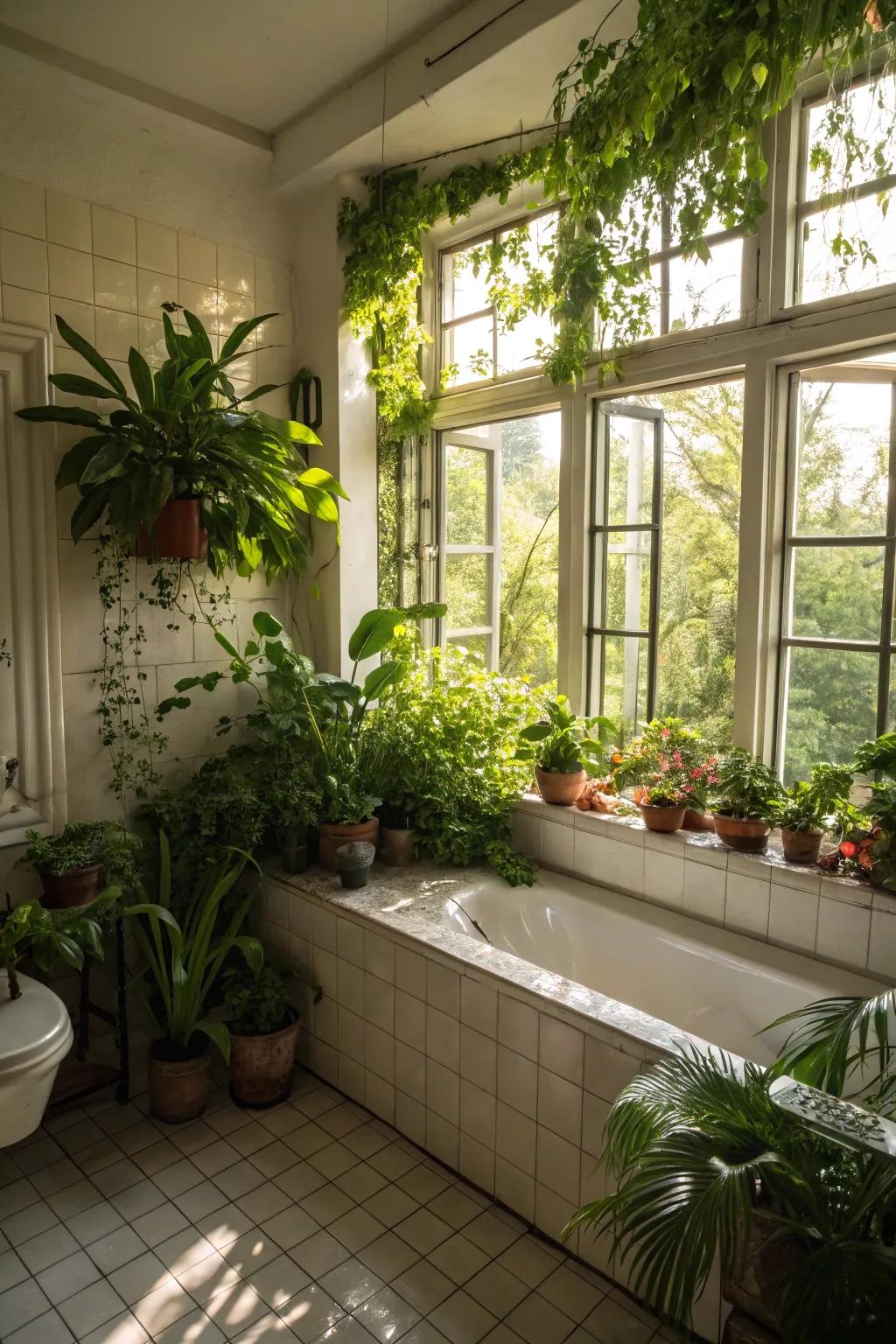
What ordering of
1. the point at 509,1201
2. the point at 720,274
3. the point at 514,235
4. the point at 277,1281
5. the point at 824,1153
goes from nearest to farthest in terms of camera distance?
the point at 824,1153 < the point at 277,1281 < the point at 509,1201 < the point at 720,274 < the point at 514,235

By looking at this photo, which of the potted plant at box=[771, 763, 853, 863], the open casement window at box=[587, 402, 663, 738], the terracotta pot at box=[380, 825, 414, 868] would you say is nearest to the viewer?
the potted plant at box=[771, 763, 853, 863]

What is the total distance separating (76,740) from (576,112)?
2.44m

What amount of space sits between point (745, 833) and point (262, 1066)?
1.63 meters

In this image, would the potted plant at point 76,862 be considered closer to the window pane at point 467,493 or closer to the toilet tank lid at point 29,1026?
the toilet tank lid at point 29,1026

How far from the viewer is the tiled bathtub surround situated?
223 cm

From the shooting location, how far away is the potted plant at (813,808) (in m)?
2.33

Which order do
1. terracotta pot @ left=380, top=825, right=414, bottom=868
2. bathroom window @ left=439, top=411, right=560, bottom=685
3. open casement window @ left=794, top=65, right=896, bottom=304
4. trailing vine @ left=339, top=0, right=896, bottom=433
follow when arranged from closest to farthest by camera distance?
trailing vine @ left=339, top=0, right=896, bottom=433 < open casement window @ left=794, top=65, right=896, bottom=304 < terracotta pot @ left=380, top=825, right=414, bottom=868 < bathroom window @ left=439, top=411, right=560, bottom=685

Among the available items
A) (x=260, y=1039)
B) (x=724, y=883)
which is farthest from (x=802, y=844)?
(x=260, y=1039)

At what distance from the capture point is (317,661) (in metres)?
3.52

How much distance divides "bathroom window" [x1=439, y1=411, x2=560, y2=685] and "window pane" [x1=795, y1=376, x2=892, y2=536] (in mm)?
1064

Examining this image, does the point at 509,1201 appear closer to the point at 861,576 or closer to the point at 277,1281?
the point at 277,1281

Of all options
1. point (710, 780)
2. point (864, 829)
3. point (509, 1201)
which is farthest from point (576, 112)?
point (509, 1201)

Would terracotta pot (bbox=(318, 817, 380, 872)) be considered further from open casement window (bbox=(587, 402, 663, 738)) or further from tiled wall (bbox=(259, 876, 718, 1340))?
open casement window (bbox=(587, 402, 663, 738))

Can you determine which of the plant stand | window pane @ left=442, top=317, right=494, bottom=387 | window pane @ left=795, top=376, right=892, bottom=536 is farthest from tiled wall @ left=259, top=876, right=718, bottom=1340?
window pane @ left=442, top=317, right=494, bottom=387
